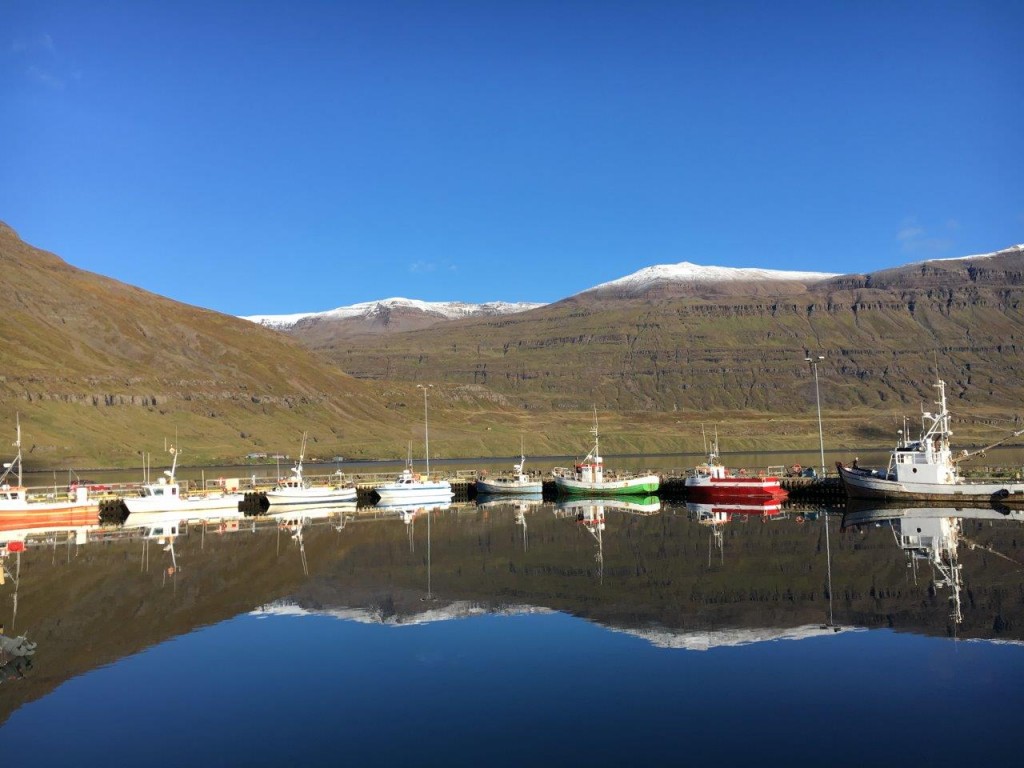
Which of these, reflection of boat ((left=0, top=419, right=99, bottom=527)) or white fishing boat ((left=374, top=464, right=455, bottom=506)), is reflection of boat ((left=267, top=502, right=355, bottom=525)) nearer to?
white fishing boat ((left=374, top=464, right=455, bottom=506))

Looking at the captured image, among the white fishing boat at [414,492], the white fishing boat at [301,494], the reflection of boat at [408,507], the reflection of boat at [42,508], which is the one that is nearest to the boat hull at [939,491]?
the reflection of boat at [408,507]

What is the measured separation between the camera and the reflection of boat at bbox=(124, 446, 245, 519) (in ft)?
257

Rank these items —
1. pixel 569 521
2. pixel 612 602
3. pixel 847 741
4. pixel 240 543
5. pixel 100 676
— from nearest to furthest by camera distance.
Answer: pixel 847 741 → pixel 100 676 → pixel 612 602 → pixel 240 543 → pixel 569 521

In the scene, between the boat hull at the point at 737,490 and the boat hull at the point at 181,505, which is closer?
the boat hull at the point at 181,505

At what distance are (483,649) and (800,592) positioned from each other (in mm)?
13568

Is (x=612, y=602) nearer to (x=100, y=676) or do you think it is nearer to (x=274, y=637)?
(x=274, y=637)

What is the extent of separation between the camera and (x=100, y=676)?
24828 mm

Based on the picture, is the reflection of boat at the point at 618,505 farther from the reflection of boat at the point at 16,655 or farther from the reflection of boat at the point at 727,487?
the reflection of boat at the point at 16,655

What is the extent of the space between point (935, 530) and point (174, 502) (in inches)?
2398

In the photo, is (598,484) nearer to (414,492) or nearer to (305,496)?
(414,492)

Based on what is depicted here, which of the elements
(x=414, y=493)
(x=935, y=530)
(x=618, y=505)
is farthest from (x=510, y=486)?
(x=935, y=530)

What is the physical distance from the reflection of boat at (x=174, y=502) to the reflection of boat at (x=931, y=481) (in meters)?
56.0

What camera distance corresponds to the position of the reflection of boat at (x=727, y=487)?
8344 cm

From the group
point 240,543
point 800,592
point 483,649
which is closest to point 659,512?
point 240,543
